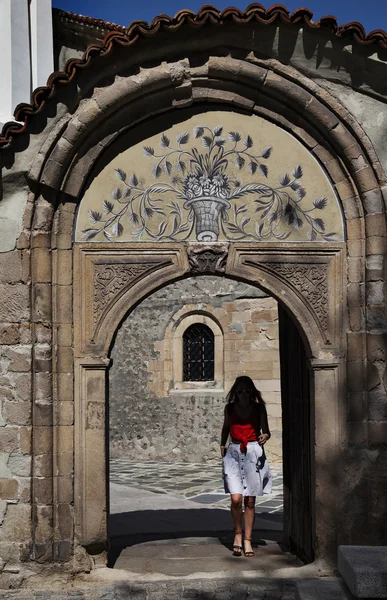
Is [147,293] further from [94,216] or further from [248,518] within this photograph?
[248,518]

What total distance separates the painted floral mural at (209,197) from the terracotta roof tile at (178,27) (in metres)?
0.75

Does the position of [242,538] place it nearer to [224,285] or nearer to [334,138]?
[334,138]

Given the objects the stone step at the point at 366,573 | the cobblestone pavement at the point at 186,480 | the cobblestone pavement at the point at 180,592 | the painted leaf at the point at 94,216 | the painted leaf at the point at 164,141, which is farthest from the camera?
the cobblestone pavement at the point at 186,480

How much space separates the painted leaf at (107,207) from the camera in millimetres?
6414

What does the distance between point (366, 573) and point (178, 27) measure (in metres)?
4.02

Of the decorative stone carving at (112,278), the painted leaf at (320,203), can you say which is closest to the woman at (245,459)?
the decorative stone carving at (112,278)

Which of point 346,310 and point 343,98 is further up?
point 343,98

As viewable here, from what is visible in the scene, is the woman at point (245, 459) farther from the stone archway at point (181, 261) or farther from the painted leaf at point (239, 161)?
the painted leaf at point (239, 161)

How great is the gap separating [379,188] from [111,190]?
1.97m

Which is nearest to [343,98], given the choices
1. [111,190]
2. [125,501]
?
[111,190]

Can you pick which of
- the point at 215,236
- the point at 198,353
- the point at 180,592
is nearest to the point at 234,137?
the point at 215,236

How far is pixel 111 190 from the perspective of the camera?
6438 millimetres

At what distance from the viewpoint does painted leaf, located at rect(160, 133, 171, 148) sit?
6.49 m

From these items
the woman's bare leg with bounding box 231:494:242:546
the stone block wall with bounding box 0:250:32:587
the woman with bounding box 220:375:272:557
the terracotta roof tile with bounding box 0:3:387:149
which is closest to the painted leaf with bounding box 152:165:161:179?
the terracotta roof tile with bounding box 0:3:387:149
